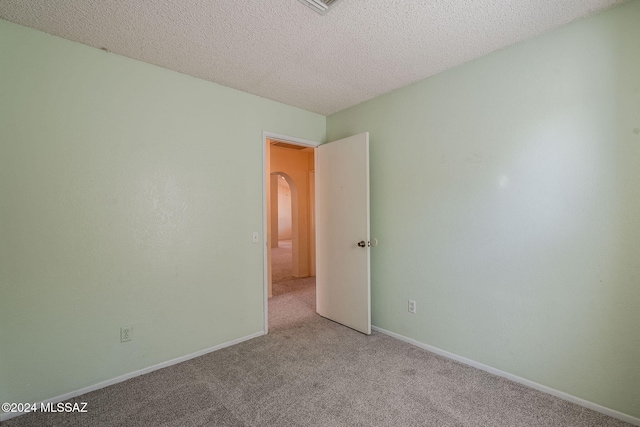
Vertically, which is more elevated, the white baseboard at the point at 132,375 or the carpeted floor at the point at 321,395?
the white baseboard at the point at 132,375

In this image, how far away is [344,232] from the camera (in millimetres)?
3119

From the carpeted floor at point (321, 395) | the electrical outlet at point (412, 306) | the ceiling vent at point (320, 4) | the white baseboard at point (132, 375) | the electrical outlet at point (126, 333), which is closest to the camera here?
the ceiling vent at point (320, 4)

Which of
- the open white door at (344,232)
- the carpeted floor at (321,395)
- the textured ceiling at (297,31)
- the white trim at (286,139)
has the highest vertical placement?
the textured ceiling at (297,31)

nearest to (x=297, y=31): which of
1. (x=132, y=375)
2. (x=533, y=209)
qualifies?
(x=533, y=209)

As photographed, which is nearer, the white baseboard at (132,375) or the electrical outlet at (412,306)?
the white baseboard at (132,375)

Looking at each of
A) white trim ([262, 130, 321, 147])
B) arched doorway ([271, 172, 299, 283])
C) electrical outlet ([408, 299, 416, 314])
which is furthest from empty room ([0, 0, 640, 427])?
arched doorway ([271, 172, 299, 283])

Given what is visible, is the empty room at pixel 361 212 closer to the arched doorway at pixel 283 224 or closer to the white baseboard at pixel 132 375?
the white baseboard at pixel 132 375

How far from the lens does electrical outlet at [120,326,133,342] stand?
213 centimetres

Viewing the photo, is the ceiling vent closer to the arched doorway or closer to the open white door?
the open white door

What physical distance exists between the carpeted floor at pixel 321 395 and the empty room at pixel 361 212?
2 centimetres

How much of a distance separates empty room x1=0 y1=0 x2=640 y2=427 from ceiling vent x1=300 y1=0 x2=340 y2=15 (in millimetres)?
30

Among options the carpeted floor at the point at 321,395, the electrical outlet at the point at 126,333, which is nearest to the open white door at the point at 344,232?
the carpeted floor at the point at 321,395

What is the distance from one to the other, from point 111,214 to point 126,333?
3.04 feet

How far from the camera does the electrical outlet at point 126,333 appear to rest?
213cm
